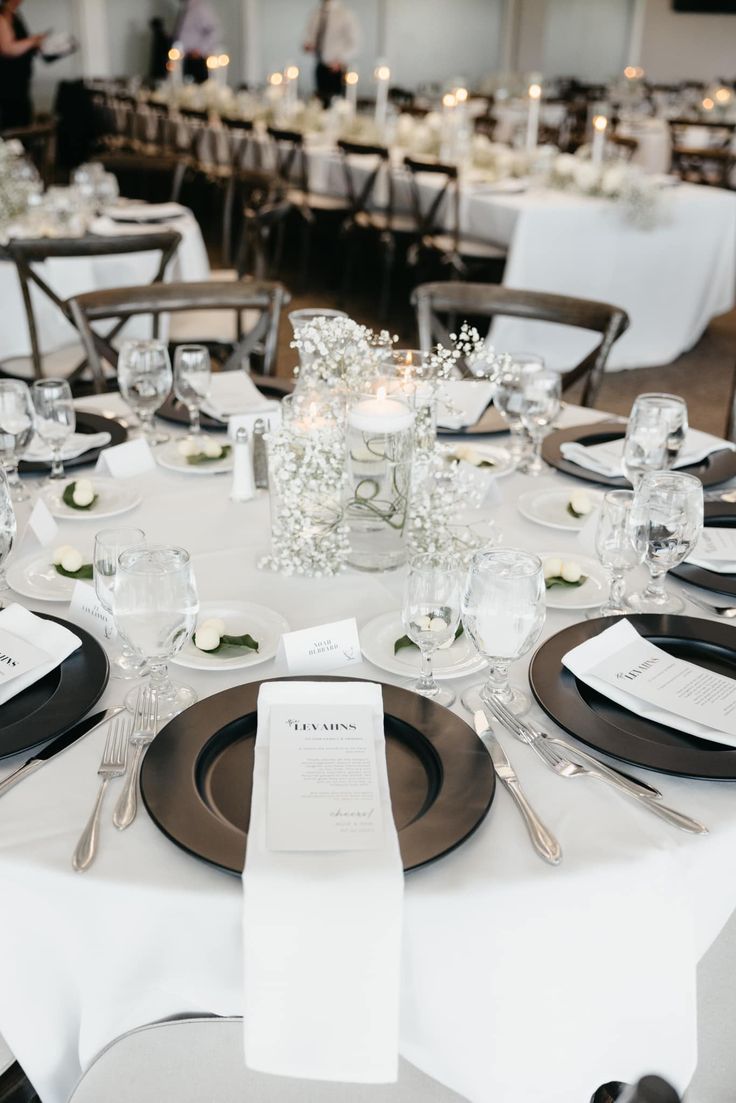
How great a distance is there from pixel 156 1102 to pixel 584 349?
497 centimetres

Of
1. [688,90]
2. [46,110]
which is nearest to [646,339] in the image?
[688,90]

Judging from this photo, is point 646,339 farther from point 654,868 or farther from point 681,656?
point 654,868

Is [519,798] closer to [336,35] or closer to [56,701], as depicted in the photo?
[56,701]

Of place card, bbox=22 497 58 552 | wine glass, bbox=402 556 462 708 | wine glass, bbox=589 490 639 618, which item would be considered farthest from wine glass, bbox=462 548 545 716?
place card, bbox=22 497 58 552

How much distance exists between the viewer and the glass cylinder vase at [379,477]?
1.49m

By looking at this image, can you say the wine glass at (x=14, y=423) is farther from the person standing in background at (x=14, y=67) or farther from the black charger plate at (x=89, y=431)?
the person standing in background at (x=14, y=67)

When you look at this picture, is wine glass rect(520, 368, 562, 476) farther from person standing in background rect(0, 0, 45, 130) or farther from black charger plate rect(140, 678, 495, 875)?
person standing in background rect(0, 0, 45, 130)

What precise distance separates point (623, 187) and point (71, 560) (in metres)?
4.52

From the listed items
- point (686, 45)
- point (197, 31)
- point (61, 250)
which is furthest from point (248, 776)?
point (686, 45)

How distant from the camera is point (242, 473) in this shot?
1842mm

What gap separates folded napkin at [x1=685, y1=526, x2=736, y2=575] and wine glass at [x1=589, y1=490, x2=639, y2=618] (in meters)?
0.17

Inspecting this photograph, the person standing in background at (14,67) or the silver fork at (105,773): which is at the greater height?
the person standing in background at (14,67)

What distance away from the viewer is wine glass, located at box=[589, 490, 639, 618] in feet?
4.75

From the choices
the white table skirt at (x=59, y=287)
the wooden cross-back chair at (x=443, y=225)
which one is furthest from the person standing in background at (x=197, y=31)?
the white table skirt at (x=59, y=287)
